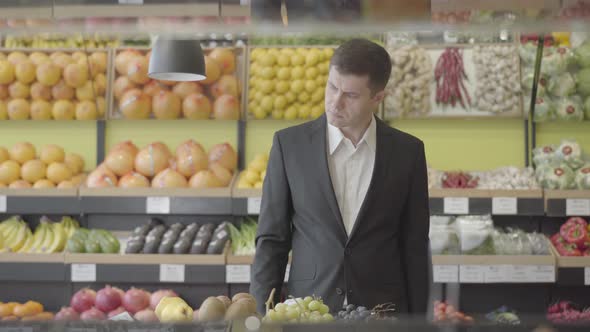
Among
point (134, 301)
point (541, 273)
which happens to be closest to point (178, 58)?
point (134, 301)

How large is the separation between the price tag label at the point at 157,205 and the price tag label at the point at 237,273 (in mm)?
541

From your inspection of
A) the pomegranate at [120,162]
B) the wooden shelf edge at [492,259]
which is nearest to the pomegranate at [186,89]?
the pomegranate at [120,162]

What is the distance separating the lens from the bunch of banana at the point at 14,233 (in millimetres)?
4750

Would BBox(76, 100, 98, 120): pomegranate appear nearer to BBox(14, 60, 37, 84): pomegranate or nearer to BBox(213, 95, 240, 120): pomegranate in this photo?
BBox(14, 60, 37, 84): pomegranate

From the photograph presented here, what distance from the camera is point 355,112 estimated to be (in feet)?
8.09

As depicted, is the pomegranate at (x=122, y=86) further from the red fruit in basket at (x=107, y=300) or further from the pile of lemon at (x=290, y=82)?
the red fruit in basket at (x=107, y=300)

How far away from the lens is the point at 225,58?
4.96 m

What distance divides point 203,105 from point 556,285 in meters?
2.47

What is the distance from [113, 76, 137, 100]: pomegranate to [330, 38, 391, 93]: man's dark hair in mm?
2837

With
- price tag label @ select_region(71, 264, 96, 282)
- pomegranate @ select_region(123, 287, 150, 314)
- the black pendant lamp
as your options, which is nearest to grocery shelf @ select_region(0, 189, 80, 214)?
price tag label @ select_region(71, 264, 96, 282)

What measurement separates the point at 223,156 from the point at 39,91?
1257 millimetres

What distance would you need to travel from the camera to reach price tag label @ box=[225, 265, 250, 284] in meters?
4.44

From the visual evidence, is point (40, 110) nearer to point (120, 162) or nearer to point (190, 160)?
point (120, 162)

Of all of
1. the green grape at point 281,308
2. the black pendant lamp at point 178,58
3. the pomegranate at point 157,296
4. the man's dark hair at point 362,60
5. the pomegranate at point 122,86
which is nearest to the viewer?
the green grape at point 281,308
